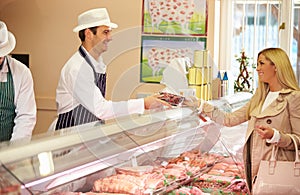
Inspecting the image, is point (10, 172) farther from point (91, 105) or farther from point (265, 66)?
point (265, 66)

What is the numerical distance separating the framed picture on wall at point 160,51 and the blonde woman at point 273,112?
1.82 m

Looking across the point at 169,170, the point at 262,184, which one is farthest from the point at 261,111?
the point at 169,170

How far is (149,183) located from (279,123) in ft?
3.01

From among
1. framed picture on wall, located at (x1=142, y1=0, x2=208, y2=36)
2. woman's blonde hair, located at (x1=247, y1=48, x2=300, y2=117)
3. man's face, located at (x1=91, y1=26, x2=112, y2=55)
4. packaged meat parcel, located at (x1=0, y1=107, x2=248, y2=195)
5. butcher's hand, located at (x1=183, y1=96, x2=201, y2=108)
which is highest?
framed picture on wall, located at (x1=142, y1=0, x2=208, y2=36)

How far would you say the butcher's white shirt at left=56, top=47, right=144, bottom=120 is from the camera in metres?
3.05

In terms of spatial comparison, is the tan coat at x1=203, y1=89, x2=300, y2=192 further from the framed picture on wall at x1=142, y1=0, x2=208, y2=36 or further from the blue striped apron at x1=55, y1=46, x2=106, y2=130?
the framed picture on wall at x1=142, y1=0, x2=208, y2=36

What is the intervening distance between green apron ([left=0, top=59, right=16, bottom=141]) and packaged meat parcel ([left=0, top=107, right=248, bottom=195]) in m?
0.78

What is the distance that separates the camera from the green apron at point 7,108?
3127 mm

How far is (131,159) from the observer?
2652 mm

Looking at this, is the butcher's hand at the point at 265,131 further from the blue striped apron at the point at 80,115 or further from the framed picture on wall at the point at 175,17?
the framed picture on wall at the point at 175,17

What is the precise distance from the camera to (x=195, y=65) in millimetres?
3885

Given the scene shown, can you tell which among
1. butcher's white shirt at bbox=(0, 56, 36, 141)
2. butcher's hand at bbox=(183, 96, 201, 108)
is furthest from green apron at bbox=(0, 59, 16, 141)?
butcher's hand at bbox=(183, 96, 201, 108)

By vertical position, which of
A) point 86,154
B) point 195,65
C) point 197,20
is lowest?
point 86,154

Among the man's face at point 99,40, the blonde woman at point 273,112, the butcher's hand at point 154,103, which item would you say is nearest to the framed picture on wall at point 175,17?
the man's face at point 99,40
